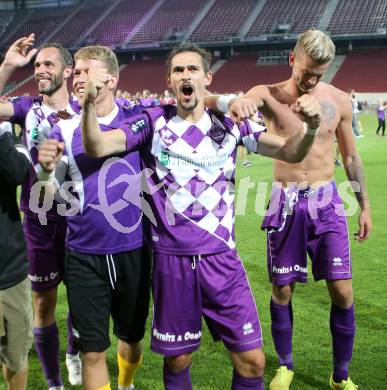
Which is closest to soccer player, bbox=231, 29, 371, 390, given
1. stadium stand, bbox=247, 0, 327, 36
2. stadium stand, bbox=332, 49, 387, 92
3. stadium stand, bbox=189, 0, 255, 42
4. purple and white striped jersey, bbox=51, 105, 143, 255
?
purple and white striped jersey, bbox=51, 105, 143, 255

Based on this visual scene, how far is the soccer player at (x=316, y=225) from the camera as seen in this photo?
3.70m

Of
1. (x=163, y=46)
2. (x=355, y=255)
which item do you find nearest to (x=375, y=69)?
(x=163, y=46)

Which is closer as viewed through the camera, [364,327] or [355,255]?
[364,327]

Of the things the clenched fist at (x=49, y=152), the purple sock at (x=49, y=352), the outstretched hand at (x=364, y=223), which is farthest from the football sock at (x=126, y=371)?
the outstretched hand at (x=364, y=223)

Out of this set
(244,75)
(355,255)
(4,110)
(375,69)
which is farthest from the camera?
(244,75)

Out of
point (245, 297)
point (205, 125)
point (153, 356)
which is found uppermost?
point (205, 125)

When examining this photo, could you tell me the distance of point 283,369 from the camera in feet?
12.4

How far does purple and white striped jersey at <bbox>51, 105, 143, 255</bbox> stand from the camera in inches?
118

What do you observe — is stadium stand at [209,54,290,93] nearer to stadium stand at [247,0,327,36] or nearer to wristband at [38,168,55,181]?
stadium stand at [247,0,327,36]

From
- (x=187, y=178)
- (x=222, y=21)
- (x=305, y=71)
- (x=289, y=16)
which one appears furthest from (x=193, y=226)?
(x=222, y=21)

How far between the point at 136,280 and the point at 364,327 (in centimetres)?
241

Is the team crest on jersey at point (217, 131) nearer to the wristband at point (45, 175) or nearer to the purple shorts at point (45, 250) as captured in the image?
the wristband at point (45, 175)

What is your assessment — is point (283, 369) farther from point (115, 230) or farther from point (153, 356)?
point (115, 230)

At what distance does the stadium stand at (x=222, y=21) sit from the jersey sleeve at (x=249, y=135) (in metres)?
38.9
